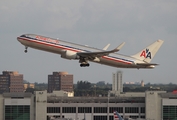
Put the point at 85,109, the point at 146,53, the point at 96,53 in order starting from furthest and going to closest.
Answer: the point at 85,109, the point at 146,53, the point at 96,53

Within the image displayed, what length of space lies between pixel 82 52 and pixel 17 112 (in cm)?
5668

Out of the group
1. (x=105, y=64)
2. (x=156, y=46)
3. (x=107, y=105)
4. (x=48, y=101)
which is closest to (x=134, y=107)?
(x=107, y=105)

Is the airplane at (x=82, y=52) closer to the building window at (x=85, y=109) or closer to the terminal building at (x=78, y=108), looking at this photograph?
the terminal building at (x=78, y=108)

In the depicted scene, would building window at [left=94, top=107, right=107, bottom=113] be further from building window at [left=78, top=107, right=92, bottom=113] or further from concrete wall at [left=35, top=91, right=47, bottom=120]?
concrete wall at [left=35, top=91, right=47, bottom=120]

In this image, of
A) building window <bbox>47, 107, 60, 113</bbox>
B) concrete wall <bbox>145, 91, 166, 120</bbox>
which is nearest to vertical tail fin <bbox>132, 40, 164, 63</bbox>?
concrete wall <bbox>145, 91, 166, 120</bbox>

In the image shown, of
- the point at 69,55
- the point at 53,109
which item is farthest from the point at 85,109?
the point at 69,55

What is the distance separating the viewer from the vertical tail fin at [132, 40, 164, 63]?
147750 millimetres

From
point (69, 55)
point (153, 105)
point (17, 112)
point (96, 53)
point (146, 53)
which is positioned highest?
point (146, 53)

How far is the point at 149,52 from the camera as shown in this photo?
150 metres

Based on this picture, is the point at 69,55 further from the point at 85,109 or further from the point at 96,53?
the point at 85,109

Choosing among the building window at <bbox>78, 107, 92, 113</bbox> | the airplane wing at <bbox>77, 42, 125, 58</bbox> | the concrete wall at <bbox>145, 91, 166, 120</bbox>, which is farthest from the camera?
the building window at <bbox>78, 107, 92, 113</bbox>

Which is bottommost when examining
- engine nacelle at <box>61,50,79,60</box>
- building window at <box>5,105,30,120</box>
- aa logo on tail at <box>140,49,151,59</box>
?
building window at <box>5,105,30,120</box>

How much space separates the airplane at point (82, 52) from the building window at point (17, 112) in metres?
52.0

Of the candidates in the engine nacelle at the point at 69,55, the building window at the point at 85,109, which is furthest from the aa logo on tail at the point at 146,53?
the building window at the point at 85,109
